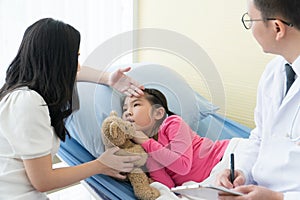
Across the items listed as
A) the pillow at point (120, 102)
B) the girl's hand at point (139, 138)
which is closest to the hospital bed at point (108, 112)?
the pillow at point (120, 102)

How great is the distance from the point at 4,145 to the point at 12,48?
898mm

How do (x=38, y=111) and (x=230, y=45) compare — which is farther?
A: (x=230, y=45)

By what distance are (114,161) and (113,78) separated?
1.11 feet

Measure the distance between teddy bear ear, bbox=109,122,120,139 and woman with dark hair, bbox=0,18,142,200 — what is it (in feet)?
0.19

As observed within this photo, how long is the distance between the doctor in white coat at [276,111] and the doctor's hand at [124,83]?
44 centimetres

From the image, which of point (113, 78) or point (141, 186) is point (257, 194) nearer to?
point (141, 186)

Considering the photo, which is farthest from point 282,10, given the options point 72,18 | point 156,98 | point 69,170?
point 72,18

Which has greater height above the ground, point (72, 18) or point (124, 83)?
point (72, 18)

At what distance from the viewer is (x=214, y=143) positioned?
164cm

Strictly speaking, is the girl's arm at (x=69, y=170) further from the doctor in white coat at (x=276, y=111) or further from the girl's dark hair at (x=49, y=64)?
the doctor in white coat at (x=276, y=111)

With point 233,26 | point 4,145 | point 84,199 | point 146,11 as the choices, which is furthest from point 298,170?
point 146,11

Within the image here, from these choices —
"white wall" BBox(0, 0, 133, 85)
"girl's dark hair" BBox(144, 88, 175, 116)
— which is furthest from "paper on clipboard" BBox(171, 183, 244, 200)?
"white wall" BBox(0, 0, 133, 85)

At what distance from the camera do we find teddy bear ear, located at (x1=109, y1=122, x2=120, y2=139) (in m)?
1.37

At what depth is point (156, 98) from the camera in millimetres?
1486
